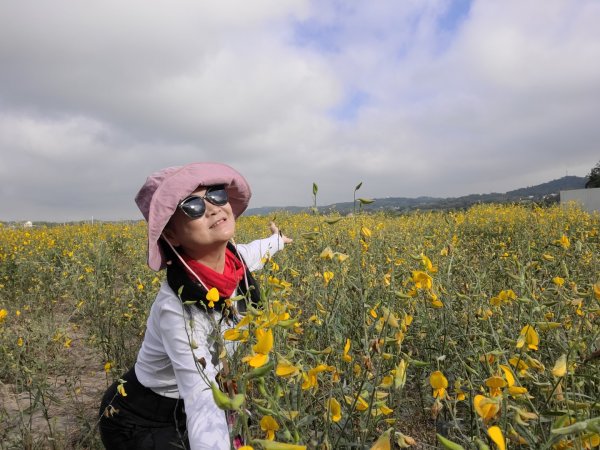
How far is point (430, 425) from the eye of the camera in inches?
72.9

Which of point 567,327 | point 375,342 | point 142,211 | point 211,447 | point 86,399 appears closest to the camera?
point 375,342

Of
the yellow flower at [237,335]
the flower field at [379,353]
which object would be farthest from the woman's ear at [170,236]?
the yellow flower at [237,335]

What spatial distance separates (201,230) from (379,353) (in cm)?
92

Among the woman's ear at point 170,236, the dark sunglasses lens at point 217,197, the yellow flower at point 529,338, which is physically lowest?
the yellow flower at point 529,338

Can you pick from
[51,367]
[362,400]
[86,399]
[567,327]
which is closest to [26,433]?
[86,399]

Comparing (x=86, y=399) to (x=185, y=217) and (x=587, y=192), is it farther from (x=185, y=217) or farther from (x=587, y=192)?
(x=587, y=192)

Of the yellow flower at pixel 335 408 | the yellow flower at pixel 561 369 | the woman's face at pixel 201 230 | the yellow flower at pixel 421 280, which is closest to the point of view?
the yellow flower at pixel 561 369

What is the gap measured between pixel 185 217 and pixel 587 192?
2317cm

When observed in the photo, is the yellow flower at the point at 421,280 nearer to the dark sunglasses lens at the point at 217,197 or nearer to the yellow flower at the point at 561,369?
the yellow flower at the point at 561,369

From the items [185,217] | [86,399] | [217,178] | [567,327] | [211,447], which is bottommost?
[86,399]

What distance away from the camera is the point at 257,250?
246 cm

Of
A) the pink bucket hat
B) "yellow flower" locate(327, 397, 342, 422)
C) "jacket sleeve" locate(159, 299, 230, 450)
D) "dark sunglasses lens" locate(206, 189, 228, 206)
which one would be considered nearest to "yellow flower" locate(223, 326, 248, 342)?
"jacket sleeve" locate(159, 299, 230, 450)

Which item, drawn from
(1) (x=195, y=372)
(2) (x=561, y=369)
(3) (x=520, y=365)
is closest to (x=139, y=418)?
(1) (x=195, y=372)

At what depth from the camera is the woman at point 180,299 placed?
4.64 feet
